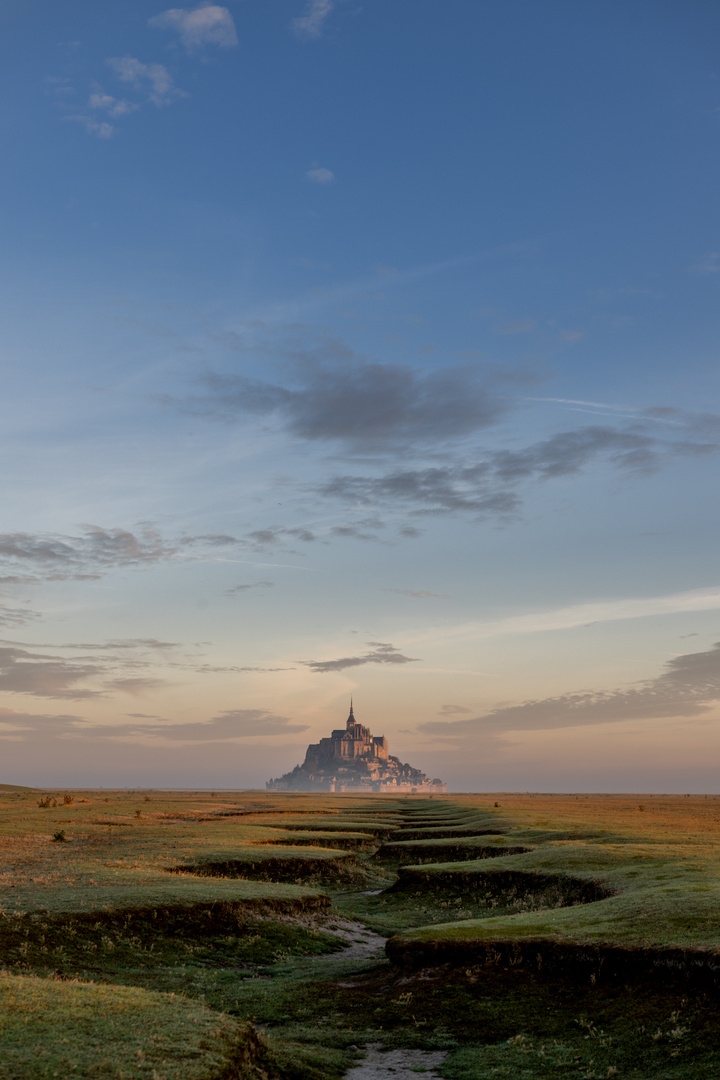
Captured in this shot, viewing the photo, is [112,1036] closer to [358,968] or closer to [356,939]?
[358,968]

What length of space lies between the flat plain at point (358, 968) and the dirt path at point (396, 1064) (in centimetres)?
8

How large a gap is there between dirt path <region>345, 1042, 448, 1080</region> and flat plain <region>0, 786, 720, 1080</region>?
81 mm

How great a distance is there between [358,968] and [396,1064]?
937 cm

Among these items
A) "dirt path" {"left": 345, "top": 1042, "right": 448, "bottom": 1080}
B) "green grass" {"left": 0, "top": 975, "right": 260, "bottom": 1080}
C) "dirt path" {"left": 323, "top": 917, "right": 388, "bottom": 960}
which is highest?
"green grass" {"left": 0, "top": 975, "right": 260, "bottom": 1080}

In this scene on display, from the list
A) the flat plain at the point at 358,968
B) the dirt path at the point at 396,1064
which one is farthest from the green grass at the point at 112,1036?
the dirt path at the point at 396,1064

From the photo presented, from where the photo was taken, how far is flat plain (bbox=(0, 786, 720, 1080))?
16297mm

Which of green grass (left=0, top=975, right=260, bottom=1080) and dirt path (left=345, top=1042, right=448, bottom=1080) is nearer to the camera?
green grass (left=0, top=975, right=260, bottom=1080)

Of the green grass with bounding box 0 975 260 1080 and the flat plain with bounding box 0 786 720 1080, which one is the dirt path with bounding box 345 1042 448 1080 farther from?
the green grass with bounding box 0 975 260 1080

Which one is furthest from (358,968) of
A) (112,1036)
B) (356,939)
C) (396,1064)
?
(112,1036)

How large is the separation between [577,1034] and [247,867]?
3013 centimetres

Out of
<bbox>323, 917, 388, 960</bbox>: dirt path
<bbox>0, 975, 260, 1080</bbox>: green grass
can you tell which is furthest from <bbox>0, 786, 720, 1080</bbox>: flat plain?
<bbox>323, 917, 388, 960</bbox>: dirt path

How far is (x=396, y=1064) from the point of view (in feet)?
61.3

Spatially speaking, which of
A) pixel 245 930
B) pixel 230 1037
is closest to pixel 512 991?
pixel 230 1037

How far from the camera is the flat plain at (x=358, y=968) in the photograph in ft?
53.5
